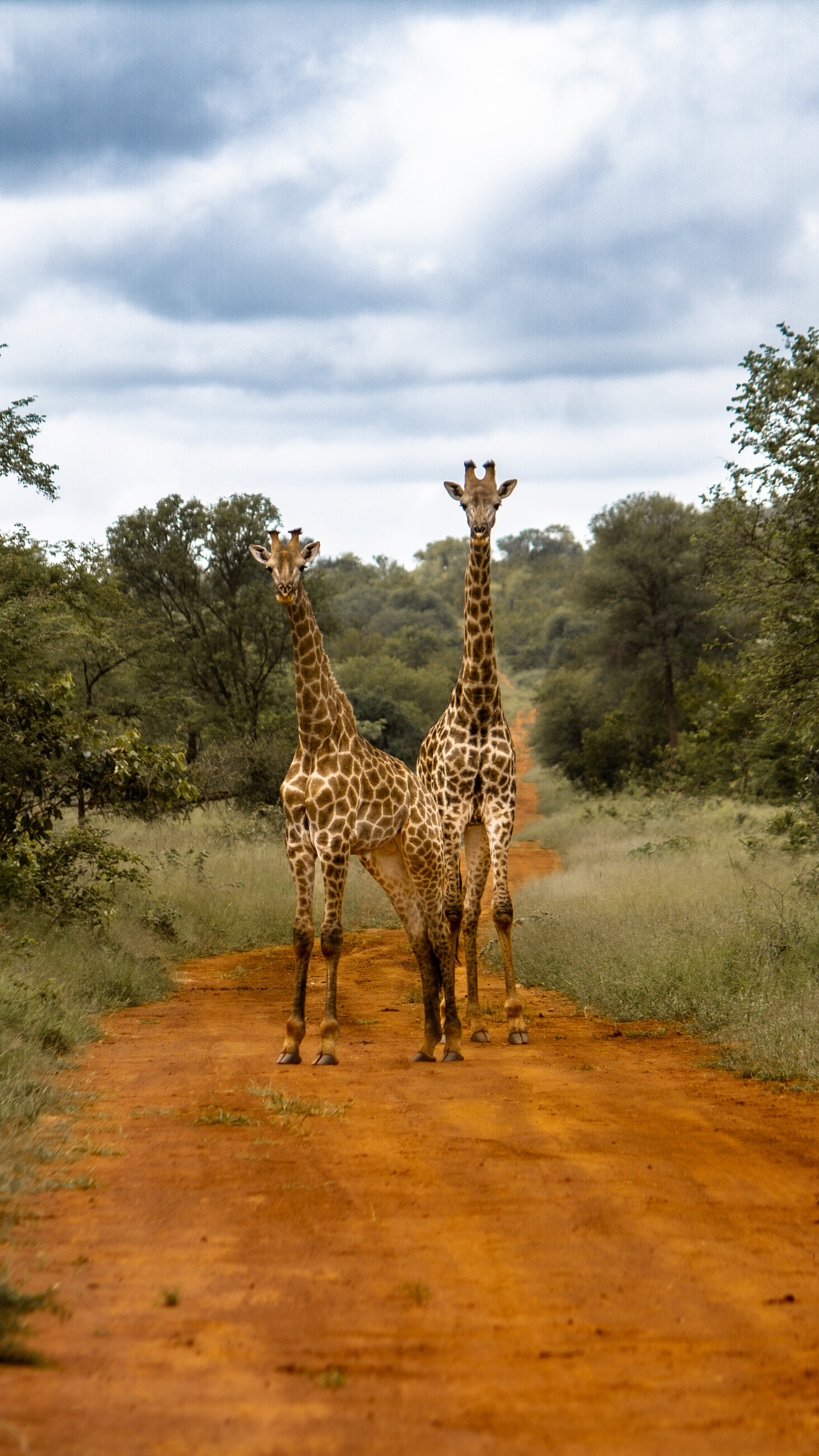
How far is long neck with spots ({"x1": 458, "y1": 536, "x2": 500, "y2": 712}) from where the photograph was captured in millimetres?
9461

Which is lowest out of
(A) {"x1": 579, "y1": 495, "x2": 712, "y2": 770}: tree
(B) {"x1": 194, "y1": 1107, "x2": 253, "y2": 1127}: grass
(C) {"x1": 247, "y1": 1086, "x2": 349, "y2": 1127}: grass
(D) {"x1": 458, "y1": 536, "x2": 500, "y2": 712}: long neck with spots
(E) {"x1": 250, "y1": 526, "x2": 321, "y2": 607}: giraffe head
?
(C) {"x1": 247, "y1": 1086, "x2": 349, "y2": 1127}: grass

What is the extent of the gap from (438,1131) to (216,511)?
21.4m

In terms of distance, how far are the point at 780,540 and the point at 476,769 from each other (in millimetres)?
3681

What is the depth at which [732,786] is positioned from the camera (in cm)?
2114

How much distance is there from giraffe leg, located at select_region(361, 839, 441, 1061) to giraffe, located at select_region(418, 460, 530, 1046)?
2.78 ft

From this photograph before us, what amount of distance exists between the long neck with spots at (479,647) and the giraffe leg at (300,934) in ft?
8.19

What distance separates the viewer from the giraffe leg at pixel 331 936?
7.26 meters

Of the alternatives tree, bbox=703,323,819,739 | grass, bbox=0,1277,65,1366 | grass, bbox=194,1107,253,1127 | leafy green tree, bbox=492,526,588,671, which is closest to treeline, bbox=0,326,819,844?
tree, bbox=703,323,819,739

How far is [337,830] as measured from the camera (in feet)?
24.5

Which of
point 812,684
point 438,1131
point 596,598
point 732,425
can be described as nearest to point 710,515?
point 732,425

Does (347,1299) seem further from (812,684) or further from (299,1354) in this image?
(812,684)

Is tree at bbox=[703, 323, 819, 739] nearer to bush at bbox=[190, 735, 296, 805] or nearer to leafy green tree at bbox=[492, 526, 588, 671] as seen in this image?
bush at bbox=[190, 735, 296, 805]

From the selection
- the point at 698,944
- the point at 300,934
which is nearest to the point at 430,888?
the point at 300,934

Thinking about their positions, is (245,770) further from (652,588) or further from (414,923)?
(652,588)
